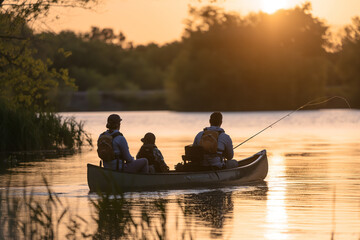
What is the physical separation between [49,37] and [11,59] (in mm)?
1640

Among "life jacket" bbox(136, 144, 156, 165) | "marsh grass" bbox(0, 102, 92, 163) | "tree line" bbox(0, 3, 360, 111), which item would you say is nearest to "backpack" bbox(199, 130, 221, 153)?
"life jacket" bbox(136, 144, 156, 165)

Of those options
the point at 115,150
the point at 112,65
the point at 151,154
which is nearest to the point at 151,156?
the point at 151,154

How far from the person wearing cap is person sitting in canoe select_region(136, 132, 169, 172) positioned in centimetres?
82

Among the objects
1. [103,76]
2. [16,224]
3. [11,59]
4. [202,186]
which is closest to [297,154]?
[11,59]

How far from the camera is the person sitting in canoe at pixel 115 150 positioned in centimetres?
1591

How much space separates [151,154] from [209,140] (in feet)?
3.70

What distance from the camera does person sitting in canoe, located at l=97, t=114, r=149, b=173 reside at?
52.2 ft

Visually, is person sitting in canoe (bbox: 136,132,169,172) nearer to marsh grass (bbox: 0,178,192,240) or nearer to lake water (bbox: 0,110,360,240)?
lake water (bbox: 0,110,360,240)

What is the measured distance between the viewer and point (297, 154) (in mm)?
28719

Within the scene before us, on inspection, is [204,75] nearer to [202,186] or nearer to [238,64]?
[238,64]

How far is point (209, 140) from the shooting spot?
16875 millimetres

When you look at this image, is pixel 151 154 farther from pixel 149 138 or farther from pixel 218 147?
pixel 218 147

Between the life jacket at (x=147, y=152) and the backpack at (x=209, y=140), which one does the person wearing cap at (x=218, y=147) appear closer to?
the backpack at (x=209, y=140)

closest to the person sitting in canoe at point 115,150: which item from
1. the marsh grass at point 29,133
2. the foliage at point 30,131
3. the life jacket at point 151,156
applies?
the life jacket at point 151,156
